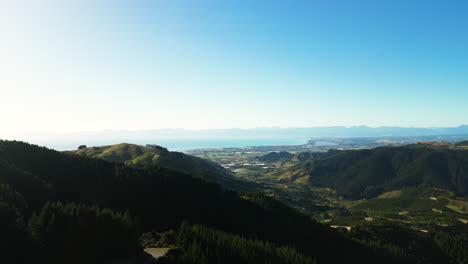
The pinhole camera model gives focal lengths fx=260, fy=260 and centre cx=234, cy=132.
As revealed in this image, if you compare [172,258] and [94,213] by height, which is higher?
[94,213]

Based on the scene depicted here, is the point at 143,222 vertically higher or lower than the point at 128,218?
lower

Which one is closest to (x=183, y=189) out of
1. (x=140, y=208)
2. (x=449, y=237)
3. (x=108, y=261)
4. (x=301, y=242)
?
(x=140, y=208)

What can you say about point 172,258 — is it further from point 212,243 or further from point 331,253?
point 331,253

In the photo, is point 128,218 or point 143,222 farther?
A: point 143,222

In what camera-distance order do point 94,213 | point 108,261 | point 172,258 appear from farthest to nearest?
point 172,258 < point 94,213 < point 108,261

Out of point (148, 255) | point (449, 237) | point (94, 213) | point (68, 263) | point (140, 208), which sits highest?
point (94, 213)

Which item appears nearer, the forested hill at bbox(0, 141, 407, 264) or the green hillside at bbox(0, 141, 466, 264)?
the forested hill at bbox(0, 141, 407, 264)

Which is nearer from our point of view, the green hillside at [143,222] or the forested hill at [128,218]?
the forested hill at [128,218]

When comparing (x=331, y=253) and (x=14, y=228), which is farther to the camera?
(x=331, y=253)
